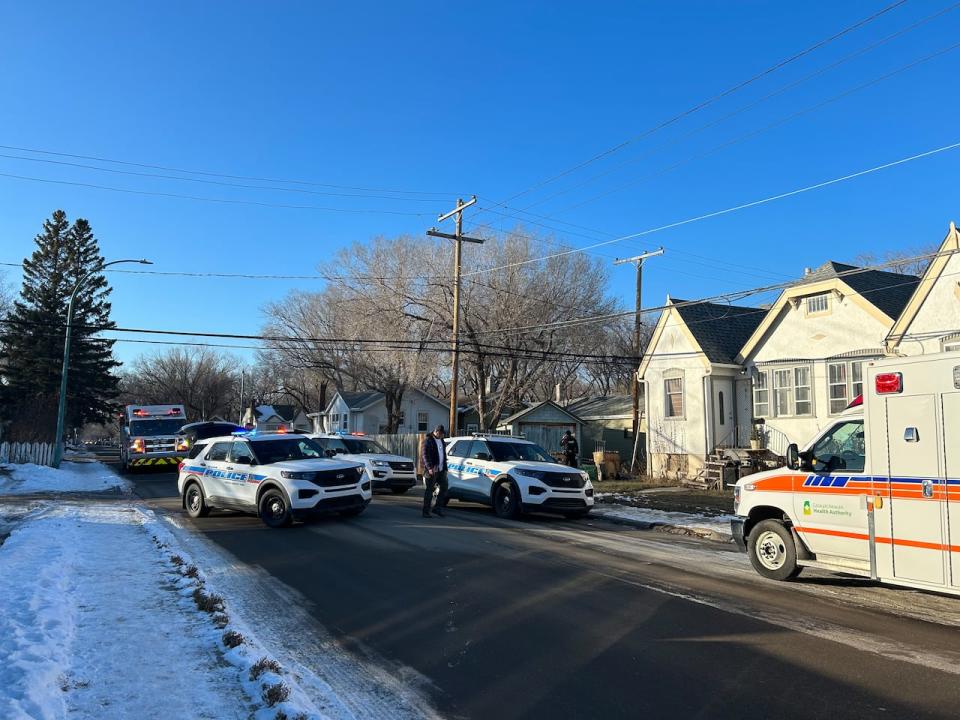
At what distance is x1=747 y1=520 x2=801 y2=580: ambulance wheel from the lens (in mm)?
A: 8781

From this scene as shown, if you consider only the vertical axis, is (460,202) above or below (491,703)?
above

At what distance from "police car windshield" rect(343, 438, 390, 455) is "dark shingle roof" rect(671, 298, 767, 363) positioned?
1190 centimetres

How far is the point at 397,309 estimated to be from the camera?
114 ft

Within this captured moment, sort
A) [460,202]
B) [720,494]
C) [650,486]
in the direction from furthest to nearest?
[460,202]
[650,486]
[720,494]

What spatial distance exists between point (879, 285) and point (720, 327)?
585cm

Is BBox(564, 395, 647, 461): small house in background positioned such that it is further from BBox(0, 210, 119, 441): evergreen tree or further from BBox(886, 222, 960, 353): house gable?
BBox(0, 210, 119, 441): evergreen tree

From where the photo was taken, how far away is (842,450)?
8398 millimetres

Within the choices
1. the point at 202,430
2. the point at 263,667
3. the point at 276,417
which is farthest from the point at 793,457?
the point at 276,417

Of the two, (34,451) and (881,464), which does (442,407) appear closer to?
(34,451)

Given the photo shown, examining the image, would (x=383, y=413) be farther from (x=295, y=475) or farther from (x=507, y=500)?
(x=295, y=475)

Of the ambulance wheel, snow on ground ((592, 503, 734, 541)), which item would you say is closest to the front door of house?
snow on ground ((592, 503, 734, 541))

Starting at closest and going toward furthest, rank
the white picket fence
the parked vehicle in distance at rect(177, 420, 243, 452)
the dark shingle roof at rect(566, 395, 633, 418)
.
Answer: the white picket fence
the parked vehicle in distance at rect(177, 420, 243, 452)
the dark shingle roof at rect(566, 395, 633, 418)

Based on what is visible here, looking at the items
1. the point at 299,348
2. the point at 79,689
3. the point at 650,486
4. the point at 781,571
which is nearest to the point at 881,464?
the point at 781,571

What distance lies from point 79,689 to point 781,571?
25.2ft
